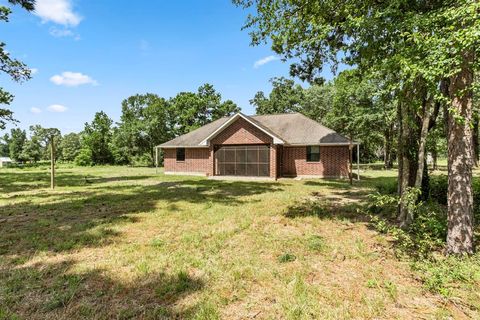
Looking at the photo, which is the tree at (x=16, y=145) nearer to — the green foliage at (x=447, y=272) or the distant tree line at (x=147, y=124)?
the distant tree line at (x=147, y=124)

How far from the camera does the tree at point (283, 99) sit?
167 feet

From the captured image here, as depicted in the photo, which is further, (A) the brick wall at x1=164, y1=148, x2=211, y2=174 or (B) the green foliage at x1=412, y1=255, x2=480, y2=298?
(A) the brick wall at x1=164, y1=148, x2=211, y2=174

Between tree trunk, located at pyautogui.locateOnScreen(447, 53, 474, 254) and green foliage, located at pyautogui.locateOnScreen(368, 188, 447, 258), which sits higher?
tree trunk, located at pyautogui.locateOnScreen(447, 53, 474, 254)

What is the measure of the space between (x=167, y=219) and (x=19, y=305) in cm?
469

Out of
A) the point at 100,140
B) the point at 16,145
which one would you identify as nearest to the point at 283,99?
the point at 100,140

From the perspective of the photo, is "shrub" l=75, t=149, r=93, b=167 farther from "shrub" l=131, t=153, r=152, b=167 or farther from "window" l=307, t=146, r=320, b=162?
"window" l=307, t=146, r=320, b=162

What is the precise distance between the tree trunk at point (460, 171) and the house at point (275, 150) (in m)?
14.7

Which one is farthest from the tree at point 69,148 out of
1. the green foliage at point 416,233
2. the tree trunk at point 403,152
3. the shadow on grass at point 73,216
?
the green foliage at point 416,233

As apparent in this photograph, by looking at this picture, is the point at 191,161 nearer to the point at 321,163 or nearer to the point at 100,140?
the point at 321,163

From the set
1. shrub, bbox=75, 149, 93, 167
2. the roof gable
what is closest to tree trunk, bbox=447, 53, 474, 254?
the roof gable

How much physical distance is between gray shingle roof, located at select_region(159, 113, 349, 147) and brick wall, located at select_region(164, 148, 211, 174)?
915mm

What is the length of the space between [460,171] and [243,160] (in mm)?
16965

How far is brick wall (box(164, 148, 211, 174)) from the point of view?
24578 mm

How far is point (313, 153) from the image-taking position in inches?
830
